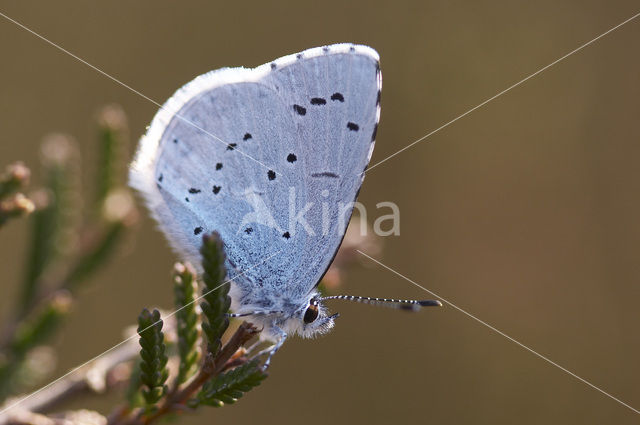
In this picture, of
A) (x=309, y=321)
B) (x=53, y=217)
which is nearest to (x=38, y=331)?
(x=53, y=217)

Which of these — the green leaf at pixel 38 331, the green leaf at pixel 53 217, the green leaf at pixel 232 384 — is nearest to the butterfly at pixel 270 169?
the green leaf at pixel 53 217

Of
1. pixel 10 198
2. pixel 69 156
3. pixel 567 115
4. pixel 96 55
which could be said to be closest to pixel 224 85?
pixel 69 156

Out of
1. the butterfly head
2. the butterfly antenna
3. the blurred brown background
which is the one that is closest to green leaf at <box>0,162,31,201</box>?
the butterfly head

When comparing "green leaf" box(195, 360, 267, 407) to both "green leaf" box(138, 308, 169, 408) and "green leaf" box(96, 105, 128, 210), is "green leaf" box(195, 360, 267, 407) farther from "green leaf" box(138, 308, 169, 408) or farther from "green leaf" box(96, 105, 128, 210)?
"green leaf" box(96, 105, 128, 210)

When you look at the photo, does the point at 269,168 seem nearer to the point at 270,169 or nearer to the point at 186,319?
the point at 270,169

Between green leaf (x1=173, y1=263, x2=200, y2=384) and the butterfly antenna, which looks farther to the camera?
the butterfly antenna

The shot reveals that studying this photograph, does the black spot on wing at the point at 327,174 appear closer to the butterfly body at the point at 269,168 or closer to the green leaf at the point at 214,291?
the butterfly body at the point at 269,168
